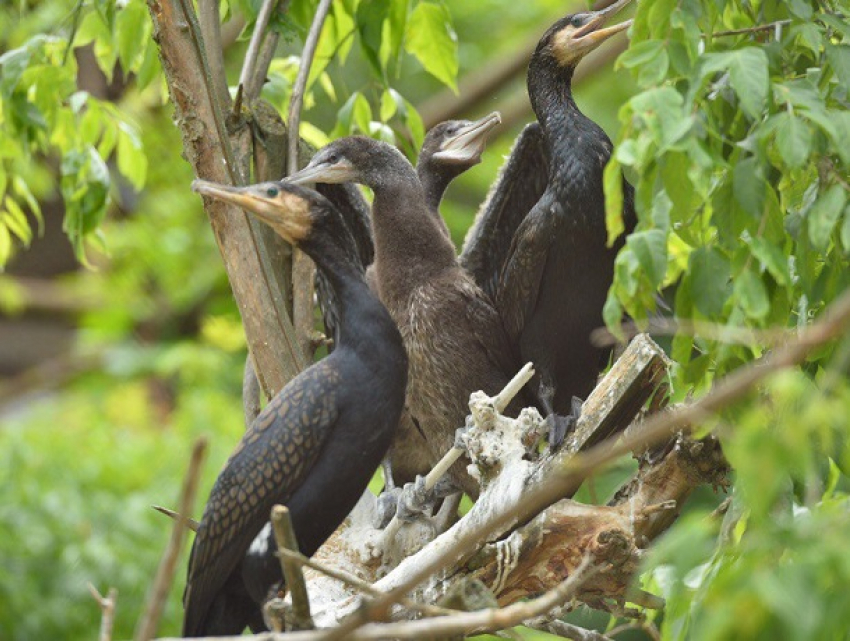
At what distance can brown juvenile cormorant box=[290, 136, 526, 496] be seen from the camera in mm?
3988

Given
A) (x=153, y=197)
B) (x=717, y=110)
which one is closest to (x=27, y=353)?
(x=153, y=197)

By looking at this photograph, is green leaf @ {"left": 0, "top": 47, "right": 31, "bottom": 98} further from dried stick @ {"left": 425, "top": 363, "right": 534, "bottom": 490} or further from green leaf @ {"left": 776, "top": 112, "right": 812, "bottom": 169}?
green leaf @ {"left": 776, "top": 112, "right": 812, "bottom": 169}

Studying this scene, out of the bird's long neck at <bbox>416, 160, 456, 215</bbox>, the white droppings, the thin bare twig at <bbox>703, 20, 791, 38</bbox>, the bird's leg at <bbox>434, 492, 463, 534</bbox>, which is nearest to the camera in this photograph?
the thin bare twig at <bbox>703, 20, 791, 38</bbox>

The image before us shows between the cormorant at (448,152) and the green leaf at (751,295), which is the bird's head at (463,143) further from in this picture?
the green leaf at (751,295)

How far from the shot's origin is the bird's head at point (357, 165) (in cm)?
398

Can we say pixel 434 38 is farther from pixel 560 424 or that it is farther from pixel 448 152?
pixel 560 424

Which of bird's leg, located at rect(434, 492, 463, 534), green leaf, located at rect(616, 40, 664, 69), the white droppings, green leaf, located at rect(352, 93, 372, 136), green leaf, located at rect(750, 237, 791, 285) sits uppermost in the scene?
green leaf, located at rect(616, 40, 664, 69)

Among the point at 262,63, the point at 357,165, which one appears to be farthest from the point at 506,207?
the point at 262,63

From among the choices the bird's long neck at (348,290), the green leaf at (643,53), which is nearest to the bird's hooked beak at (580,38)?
the bird's long neck at (348,290)

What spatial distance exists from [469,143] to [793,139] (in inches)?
83.3

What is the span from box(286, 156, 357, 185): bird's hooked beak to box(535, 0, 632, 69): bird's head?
2.26 ft

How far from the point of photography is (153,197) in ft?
30.4

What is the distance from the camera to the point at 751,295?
2348 mm

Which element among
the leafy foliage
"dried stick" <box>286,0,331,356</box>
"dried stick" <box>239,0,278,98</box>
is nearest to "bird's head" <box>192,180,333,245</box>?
"dried stick" <box>286,0,331,356</box>
